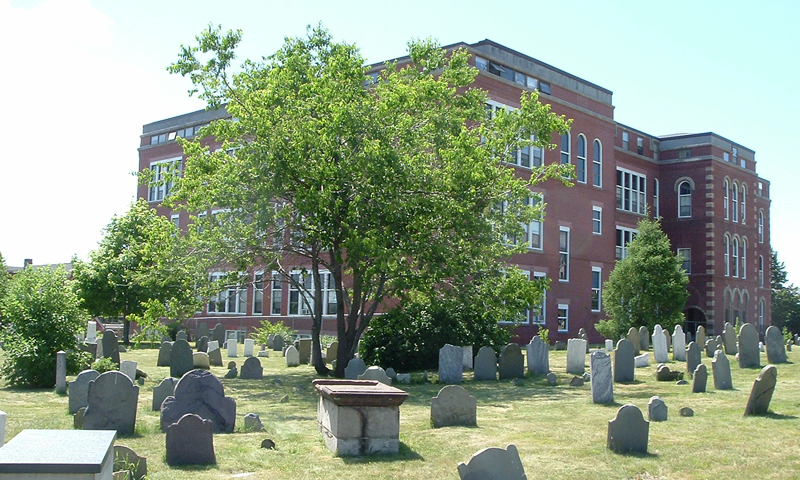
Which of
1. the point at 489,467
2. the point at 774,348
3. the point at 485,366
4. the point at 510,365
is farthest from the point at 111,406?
the point at 774,348

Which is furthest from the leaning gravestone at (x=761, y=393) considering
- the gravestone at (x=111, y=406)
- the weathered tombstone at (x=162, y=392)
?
the weathered tombstone at (x=162, y=392)

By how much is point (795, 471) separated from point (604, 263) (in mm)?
35633

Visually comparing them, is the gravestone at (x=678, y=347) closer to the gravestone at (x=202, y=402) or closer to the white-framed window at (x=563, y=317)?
the white-framed window at (x=563, y=317)

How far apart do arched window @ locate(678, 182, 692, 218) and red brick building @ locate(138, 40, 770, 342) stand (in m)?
0.06

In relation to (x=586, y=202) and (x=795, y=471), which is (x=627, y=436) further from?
(x=586, y=202)

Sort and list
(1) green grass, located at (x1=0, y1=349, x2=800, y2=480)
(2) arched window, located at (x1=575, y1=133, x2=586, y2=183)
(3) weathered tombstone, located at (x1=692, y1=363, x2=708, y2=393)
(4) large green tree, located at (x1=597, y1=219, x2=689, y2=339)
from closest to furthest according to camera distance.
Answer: (1) green grass, located at (x1=0, y1=349, x2=800, y2=480), (3) weathered tombstone, located at (x1=692, y1=363, x2=708, y2=393), (4) large green tree, located at (x1=597, y1=219, x2=689, y2=339), (2) arched window, located at (x1=575, y1=133, x2=586, y2=183)

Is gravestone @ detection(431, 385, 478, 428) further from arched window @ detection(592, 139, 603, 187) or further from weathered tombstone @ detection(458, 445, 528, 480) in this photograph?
arched window @ detection(592, 139, 603, 187)

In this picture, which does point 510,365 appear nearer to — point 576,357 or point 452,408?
point 576,357

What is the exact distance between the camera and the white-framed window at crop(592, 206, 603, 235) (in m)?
43.2

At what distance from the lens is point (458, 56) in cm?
2311

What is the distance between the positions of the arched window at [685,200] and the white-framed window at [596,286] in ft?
34.0

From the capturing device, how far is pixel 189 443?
944 centimetres

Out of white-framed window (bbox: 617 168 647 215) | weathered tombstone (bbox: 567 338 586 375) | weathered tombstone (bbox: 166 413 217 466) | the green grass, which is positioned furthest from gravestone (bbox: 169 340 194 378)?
white-framed window (bbox: 617 168 647 215)

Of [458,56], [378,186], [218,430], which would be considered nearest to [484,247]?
[378,186]
